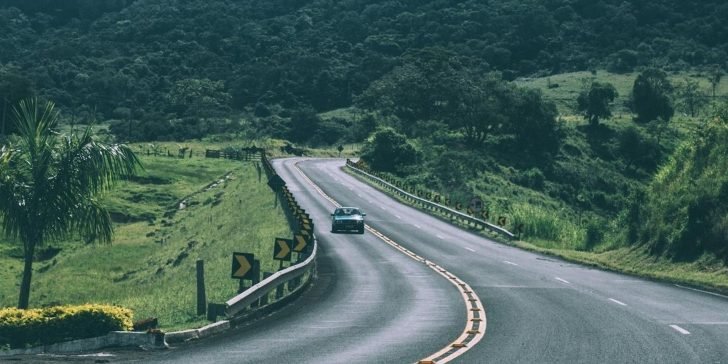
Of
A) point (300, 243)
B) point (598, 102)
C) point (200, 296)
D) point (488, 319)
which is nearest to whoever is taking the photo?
point (488, 319)

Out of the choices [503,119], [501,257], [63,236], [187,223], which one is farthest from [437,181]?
[63,236]

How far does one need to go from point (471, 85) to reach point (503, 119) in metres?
16.5

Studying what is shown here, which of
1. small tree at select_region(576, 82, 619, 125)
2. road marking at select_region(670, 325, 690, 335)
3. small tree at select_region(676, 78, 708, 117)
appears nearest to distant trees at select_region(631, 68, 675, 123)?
small tree at select_region(576, 82, 619, 125)

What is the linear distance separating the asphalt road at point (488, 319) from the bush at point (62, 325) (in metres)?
1.60

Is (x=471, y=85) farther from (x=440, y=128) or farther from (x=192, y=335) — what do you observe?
(x=192, y=335)

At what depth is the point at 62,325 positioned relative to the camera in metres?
17.5

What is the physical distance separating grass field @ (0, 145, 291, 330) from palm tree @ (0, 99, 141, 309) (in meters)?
3.30

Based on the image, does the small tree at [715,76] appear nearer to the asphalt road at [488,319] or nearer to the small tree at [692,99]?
the small tree at [692,99]

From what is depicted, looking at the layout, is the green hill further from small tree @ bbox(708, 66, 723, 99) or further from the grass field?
small tree @ bbox(708, 66, 723, 99)

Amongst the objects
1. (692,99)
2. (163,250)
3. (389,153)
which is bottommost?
(163,250)

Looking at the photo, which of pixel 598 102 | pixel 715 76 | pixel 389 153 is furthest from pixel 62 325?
pixel 715 76

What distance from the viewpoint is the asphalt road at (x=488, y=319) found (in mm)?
15703

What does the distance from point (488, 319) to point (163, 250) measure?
134 feet

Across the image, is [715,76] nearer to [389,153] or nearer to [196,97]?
[389,153]
